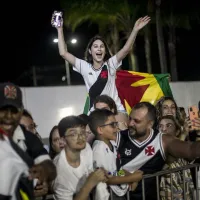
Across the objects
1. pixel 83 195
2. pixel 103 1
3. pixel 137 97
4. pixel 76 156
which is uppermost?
pixel 103 1

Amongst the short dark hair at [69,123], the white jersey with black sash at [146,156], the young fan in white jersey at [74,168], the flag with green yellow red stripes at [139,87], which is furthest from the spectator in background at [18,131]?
the flag with green yellow red stripes at [139,87]

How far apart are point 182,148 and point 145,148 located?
0.34 meters

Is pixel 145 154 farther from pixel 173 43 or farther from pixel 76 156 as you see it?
pixel 173 43

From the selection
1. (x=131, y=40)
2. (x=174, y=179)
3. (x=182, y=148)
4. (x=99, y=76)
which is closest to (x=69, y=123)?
(x=182, y=148)

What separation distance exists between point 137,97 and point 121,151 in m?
4.06

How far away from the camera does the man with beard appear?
166 inches

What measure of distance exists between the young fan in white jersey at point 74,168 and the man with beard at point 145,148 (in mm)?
735

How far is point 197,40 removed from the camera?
34.7 metres

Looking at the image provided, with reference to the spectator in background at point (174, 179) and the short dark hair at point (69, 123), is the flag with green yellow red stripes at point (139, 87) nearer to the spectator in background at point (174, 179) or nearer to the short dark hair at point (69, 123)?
the spectator in background at point (174, 179)

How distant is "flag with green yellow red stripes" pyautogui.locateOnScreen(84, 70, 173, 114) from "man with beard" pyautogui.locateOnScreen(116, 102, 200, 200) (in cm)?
370

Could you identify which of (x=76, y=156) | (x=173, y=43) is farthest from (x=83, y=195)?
(x=173, y=43)

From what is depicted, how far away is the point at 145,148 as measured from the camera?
14.0 feet

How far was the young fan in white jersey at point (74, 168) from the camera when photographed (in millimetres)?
3363

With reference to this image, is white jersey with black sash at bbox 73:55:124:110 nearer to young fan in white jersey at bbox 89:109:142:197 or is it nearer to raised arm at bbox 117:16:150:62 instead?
raised arm at bbox 117:16:150:62
